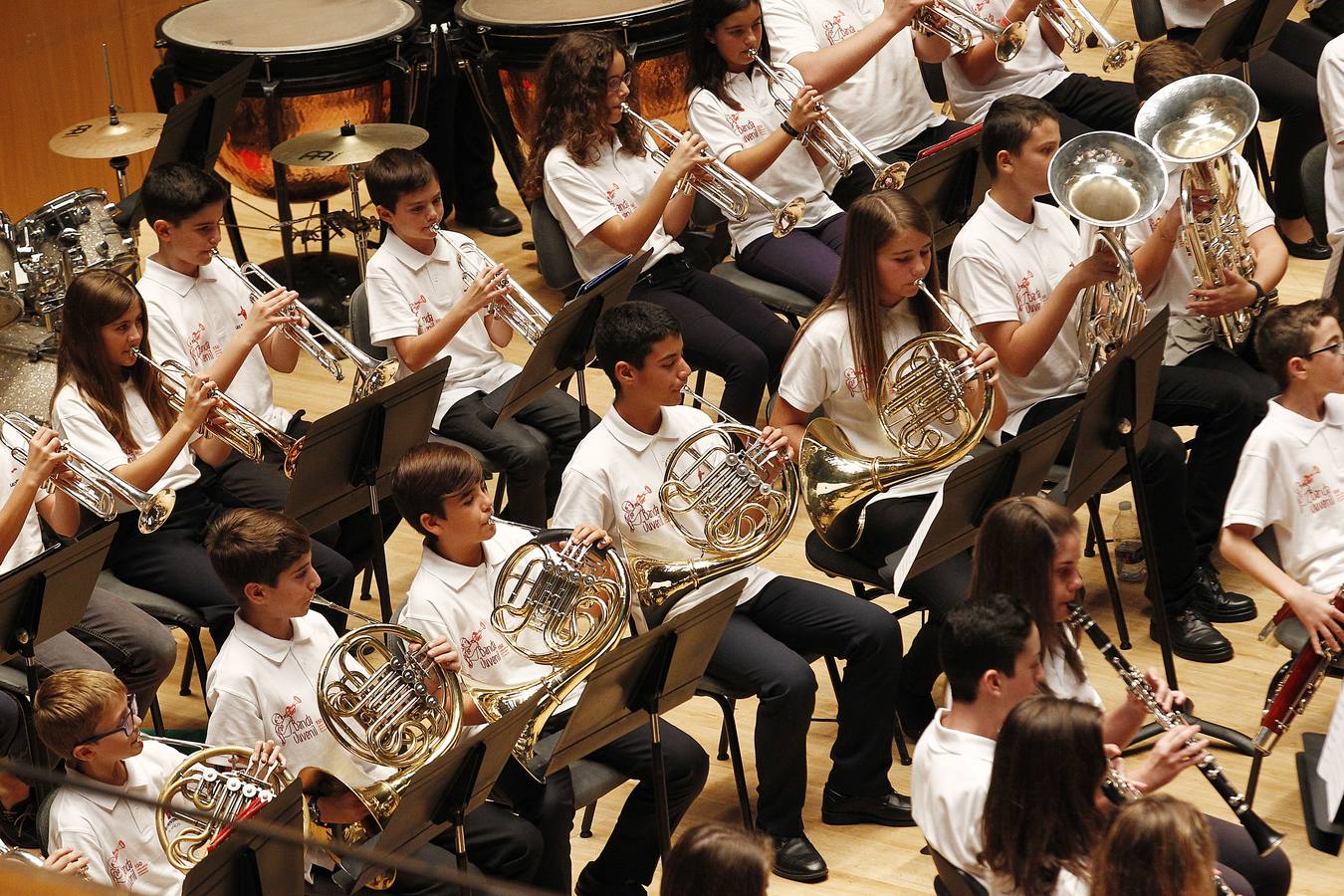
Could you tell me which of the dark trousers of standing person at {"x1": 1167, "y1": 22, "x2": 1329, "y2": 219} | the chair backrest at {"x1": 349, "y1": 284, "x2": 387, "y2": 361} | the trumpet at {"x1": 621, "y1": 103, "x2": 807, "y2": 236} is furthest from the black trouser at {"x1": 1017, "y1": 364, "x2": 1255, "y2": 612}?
the dark trousers of standing person at {"x1": 1167, "y1": 22, "x2": 1329, "y2": 219}

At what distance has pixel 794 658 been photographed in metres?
3.89

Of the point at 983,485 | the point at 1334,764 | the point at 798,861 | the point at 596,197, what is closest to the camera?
the point at 1334,764

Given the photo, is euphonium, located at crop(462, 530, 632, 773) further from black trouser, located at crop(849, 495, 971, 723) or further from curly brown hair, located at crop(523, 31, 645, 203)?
curly brown hair, located at crop(523, 31, 645, 203)

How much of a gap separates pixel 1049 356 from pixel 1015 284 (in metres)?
0.21

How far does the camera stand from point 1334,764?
342cm

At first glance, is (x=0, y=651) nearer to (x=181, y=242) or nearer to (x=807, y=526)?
(x=181, y=242)

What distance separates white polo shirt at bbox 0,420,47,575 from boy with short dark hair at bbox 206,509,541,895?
0.69 m

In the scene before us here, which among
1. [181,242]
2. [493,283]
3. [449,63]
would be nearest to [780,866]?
[493,283]

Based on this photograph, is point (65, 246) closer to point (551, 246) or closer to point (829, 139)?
point (551, 246)

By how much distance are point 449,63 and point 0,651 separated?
3.66 m

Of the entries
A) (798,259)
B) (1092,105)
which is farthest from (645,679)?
(1092,105)

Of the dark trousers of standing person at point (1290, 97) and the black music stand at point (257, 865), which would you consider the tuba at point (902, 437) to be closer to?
the black music stand at point (257, 865)

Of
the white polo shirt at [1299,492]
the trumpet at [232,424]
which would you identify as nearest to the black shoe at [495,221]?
the trumpet at [232,424]

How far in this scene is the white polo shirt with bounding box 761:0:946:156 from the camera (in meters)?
5.45
